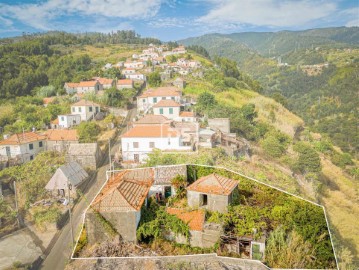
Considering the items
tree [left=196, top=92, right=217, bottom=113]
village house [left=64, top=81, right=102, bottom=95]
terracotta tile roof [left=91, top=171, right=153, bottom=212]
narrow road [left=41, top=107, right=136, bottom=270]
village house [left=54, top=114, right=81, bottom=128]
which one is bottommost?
narrow road [left=41, top=107, right=136, bottom=270]

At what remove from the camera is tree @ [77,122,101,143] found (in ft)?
62.4

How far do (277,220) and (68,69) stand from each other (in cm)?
4290

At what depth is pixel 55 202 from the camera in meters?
13.1

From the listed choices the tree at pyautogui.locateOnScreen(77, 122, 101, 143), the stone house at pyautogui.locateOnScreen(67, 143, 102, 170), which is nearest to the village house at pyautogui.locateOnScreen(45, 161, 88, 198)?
the stone house at pyautogui.locateOnScreen(67, 143, 102, 170)

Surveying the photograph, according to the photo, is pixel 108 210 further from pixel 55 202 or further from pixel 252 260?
pixel 55 202

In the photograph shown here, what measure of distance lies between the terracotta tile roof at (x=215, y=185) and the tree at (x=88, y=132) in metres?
16.5

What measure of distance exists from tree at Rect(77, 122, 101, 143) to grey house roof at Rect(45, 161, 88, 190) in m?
4.82

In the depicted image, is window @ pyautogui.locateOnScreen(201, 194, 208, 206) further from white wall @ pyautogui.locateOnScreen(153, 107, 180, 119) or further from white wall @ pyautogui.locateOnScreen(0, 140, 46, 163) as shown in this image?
white wall @ pyautogui.locateOnScreen(153, 107, 180, 119)

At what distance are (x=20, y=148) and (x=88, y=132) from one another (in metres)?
3.89

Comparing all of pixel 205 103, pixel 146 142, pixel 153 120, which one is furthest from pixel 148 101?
pixel 146 142

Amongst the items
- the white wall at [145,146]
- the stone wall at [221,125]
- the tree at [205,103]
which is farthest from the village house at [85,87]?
the white wall at [145,146]

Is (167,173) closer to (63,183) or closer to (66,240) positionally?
(66,240)

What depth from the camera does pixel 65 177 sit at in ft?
44.3

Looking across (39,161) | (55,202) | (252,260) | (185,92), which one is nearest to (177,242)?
(252,260)
